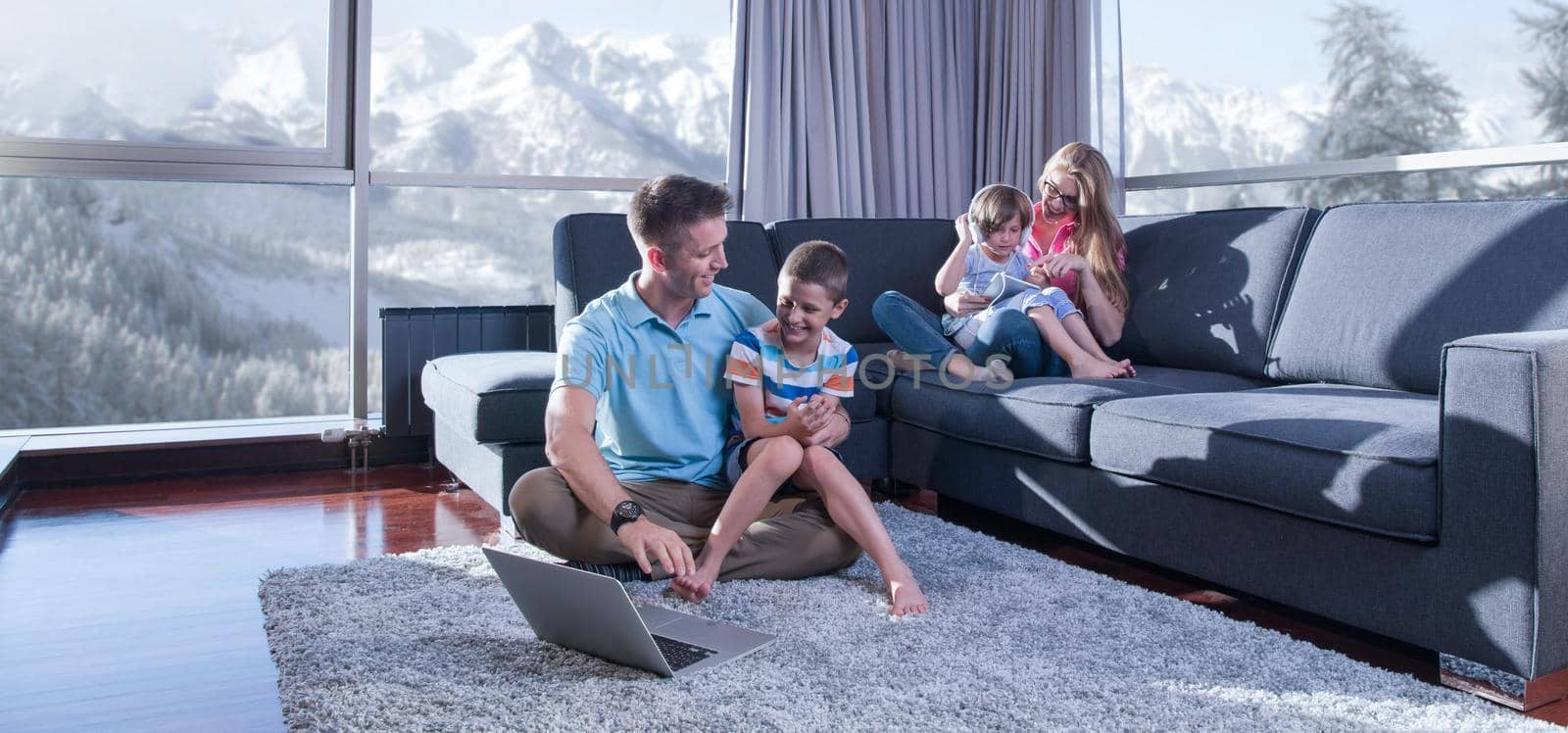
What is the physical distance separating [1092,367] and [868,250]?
3.11 ft

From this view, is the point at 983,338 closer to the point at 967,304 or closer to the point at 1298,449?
the point at 967,304

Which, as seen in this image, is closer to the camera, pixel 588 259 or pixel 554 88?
pixel 588 259

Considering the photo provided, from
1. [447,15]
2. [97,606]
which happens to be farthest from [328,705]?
[447,15]

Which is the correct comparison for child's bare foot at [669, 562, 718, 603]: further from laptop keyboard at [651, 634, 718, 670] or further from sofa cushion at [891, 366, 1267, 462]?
sofa cushion at [891, 366, 1267, 462]

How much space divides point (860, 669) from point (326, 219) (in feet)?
10.1

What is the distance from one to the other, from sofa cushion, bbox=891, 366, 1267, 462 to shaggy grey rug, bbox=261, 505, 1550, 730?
0.32 metres

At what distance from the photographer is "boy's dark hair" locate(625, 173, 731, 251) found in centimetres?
221

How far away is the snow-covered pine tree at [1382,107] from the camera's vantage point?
5645 mm

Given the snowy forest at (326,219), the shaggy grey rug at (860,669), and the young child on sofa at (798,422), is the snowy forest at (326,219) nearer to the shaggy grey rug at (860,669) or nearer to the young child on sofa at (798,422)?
the shaggy grey rug at (860,669)

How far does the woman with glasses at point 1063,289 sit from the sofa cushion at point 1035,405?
4.1 inches

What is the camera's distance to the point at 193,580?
2549 millimetres

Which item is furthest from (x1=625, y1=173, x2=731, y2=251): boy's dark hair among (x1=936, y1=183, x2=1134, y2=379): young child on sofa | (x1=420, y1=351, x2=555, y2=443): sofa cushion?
(x1=936, y1=183, x2=1134, y2=379): young child on sofa

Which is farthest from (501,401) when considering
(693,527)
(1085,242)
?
(1085,242)

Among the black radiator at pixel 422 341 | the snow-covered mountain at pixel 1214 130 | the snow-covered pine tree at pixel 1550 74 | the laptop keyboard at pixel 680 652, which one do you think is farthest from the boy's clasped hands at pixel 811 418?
the snow-covered pine tree at pixel 1550 74
